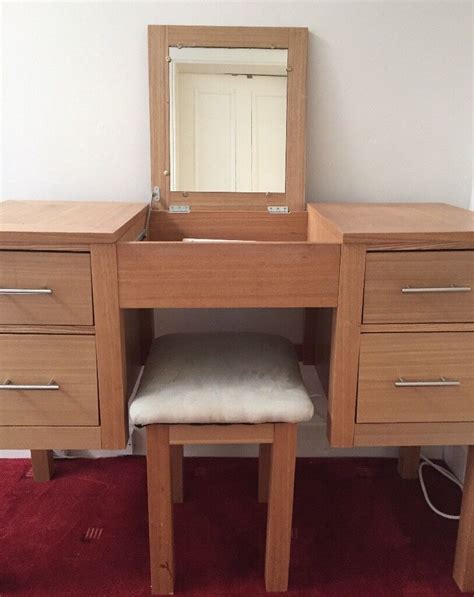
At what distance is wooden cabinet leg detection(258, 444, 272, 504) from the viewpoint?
1.43 metres

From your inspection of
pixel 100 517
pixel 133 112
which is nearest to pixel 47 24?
pixel 133 112

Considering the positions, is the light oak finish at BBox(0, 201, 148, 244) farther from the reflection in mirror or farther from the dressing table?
the reflection in mirror

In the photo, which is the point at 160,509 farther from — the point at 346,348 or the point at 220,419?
the point at 346,348

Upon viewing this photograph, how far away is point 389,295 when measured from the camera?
1078mm

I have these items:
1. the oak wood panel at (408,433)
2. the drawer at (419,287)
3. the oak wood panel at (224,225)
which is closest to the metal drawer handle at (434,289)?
the drawer at (419,287)

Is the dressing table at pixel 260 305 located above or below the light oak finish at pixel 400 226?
below

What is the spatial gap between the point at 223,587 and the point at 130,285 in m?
0.68

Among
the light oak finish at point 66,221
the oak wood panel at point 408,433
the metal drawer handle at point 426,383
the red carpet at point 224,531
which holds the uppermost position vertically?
the light oak finish at point 66,221

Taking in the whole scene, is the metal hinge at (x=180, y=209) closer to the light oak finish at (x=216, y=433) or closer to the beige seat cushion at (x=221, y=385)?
the beige seat cushion at (x=221, y=385)

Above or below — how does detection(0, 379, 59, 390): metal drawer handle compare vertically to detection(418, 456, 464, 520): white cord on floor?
above

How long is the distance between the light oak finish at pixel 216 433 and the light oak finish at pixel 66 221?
395mm

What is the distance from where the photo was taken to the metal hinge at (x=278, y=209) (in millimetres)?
1468

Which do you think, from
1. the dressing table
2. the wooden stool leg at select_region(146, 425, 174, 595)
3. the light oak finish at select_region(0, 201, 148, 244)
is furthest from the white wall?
the wooden stool leg at select_region(146, 425, 174, 595)

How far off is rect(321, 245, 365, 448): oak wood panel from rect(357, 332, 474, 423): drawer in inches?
0.8
